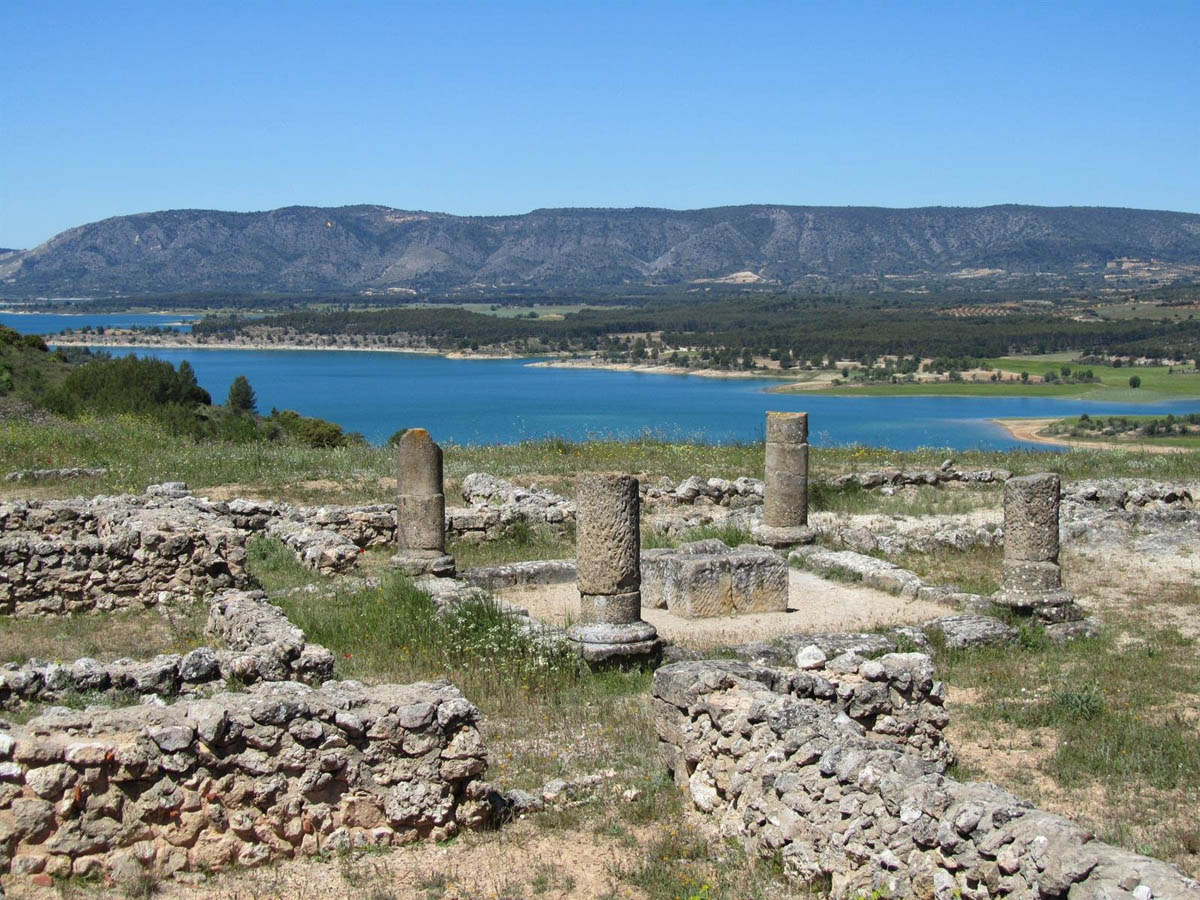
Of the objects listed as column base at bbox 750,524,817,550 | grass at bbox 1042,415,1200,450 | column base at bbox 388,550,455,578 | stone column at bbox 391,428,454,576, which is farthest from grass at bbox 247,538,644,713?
grass at bbox 1042,415,1200,450

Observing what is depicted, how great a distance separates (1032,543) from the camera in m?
12.8

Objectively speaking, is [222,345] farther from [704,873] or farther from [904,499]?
[704,873]

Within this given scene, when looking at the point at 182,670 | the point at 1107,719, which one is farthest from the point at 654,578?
the point at 182,670

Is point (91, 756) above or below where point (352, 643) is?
above

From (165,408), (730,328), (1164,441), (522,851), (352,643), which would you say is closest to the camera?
(522,851)

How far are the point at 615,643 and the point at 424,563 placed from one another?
4139 mm

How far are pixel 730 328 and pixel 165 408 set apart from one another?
420 ft

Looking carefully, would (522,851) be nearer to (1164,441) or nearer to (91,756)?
(91,756)

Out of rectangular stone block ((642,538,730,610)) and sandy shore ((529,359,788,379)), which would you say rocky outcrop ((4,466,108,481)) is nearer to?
rectangular stone block ((642,538,730,610))

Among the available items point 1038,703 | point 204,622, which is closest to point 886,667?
point 1038,703

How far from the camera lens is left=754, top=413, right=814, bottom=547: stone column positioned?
1656 cm

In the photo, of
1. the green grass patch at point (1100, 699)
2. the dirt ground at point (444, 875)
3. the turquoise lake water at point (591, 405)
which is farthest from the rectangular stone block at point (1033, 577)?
the turquoise lake water at point (591, 405)

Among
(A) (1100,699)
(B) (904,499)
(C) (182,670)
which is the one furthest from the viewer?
(B) (904,499)

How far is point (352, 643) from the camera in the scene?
10773 mm
